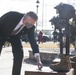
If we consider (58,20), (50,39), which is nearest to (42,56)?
(58,20)

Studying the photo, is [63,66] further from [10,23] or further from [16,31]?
[10,23]

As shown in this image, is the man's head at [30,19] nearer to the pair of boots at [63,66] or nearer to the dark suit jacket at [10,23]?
the dark suit jacket at [10,23]

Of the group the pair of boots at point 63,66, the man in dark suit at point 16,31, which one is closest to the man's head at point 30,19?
the man in dark suit at point 16,31

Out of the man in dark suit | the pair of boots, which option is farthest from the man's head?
the pair of boots

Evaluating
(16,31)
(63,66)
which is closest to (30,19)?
(16,31)

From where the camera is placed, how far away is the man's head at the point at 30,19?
19.9 feet

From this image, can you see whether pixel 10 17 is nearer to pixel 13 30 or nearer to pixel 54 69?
pixel 13 30

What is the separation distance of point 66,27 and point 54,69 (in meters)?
0.94

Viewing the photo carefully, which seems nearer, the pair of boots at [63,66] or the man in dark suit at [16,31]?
the man in dark suit at [16,31]

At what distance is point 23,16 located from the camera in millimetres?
6438

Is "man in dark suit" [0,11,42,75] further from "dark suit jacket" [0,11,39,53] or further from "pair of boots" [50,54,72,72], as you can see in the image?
"pair of boots" [50,54,72,72]

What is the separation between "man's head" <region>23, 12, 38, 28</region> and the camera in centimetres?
605

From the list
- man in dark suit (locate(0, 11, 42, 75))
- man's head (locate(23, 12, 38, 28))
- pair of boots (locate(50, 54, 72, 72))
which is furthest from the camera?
pair of boots (locate(50, 54, 72, 72))

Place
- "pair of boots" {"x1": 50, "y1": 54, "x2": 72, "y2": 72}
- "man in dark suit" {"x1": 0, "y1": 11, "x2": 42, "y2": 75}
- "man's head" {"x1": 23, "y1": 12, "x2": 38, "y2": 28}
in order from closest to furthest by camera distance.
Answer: "man's head" {"x1": 23, "y1": 12, "x2": 38, "y2": 28} < "man in dark suit" {"x1": 0, "y1": 11, "x2": 42, "y2": 75} < "pair of boots" {"x1": 50, "y1": 54, "x2": 72, "y2": 72}
